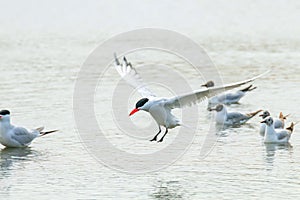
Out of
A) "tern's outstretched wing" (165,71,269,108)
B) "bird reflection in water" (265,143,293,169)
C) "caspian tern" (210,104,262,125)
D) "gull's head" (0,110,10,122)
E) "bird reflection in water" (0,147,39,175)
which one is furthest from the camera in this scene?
"caspian tern" (210,104,262,125)

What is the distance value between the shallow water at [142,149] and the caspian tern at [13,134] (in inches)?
4.7

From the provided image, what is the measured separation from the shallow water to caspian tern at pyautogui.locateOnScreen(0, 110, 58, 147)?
0.12 m

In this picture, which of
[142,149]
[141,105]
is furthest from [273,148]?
[141,105]

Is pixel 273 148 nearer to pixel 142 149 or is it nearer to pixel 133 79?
pixel 142 149

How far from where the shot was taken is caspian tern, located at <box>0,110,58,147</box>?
11.7m

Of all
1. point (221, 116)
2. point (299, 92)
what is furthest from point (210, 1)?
point (221, 116)

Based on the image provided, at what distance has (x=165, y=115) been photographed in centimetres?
1063

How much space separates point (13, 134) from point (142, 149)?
2.01 metres

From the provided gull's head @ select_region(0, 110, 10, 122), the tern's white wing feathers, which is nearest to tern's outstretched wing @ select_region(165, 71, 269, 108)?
the tern's white wing feathers

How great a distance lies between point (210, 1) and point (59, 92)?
1520 cm

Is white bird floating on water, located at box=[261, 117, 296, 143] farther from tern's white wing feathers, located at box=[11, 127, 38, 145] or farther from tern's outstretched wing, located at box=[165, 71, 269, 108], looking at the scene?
tern's white wing feathers, located at box=[11, 127, 38, 145]

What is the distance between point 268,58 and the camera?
64.1 feet

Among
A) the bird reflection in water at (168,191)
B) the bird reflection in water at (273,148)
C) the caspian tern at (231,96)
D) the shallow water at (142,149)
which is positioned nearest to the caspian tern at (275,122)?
the shallow water at (142,149)

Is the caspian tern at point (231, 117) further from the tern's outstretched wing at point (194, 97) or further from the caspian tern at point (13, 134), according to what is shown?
the caspian tern at point (13, 134)
